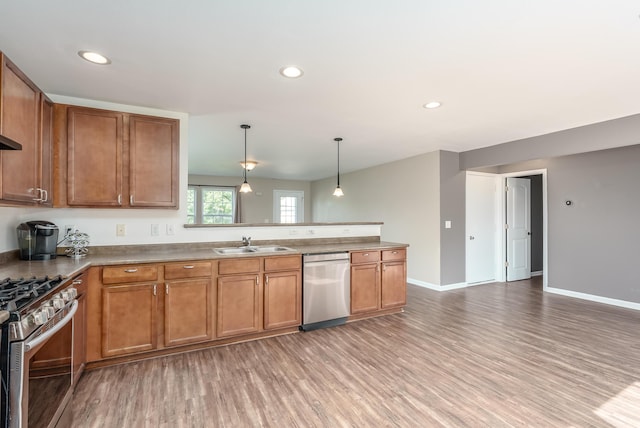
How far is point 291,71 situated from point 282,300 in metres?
2.16

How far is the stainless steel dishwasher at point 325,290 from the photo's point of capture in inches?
132

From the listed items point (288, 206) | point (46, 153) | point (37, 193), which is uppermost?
point (46, 153)

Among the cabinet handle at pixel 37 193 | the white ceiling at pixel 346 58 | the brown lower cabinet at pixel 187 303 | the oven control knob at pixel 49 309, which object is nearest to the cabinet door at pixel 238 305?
the brown lower cabinet at pixel 187 303

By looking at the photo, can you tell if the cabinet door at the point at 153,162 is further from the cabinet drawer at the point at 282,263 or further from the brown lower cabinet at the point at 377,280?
the brown lower cabinet at the point at 377,280

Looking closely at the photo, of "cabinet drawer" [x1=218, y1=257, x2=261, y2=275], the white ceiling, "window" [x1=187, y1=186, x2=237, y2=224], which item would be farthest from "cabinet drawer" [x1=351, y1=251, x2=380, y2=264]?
"window" [x1=187, y1=186, x2=237, y2=224]

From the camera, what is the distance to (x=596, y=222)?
15.0 ft

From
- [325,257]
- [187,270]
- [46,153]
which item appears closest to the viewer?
[46,153]

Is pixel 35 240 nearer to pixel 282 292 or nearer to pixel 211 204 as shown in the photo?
pixel 282 292

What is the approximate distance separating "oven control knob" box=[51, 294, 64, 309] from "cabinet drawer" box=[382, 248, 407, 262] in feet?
10.0

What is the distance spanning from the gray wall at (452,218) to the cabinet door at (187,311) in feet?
12.6

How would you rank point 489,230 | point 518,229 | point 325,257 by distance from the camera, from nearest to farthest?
point 325,257
point 489,230
point 518,229

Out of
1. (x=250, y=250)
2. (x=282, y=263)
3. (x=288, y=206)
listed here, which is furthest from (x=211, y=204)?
(x=282, y=263)

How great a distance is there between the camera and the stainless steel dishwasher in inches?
132

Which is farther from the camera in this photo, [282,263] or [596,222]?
[596,222]
